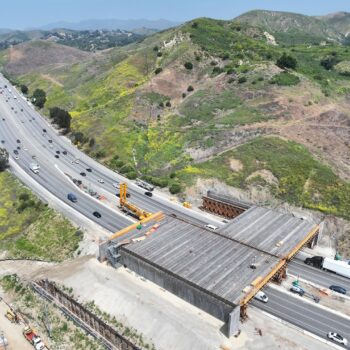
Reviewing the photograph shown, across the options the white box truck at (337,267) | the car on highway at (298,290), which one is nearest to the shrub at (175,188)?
the white box truck at (337,267)

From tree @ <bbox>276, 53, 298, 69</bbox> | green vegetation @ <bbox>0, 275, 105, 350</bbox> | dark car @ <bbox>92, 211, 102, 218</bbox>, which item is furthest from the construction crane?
→ tree @ <bbox>276, 53, 298, 69</bbox>

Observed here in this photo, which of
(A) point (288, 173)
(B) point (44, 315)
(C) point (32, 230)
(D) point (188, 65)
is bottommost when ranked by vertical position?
(B) point (44, 315)

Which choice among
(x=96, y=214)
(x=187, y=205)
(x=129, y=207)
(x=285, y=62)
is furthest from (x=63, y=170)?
(x=285, y=62)

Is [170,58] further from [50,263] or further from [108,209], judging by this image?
[50,263]

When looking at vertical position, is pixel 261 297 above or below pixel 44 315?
above

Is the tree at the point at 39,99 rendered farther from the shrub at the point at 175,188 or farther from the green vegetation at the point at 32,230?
the shrub at the point at 175,188

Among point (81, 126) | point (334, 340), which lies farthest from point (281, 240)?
point (81, 126)

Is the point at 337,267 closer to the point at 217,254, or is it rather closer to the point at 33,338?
the point at 217,254
